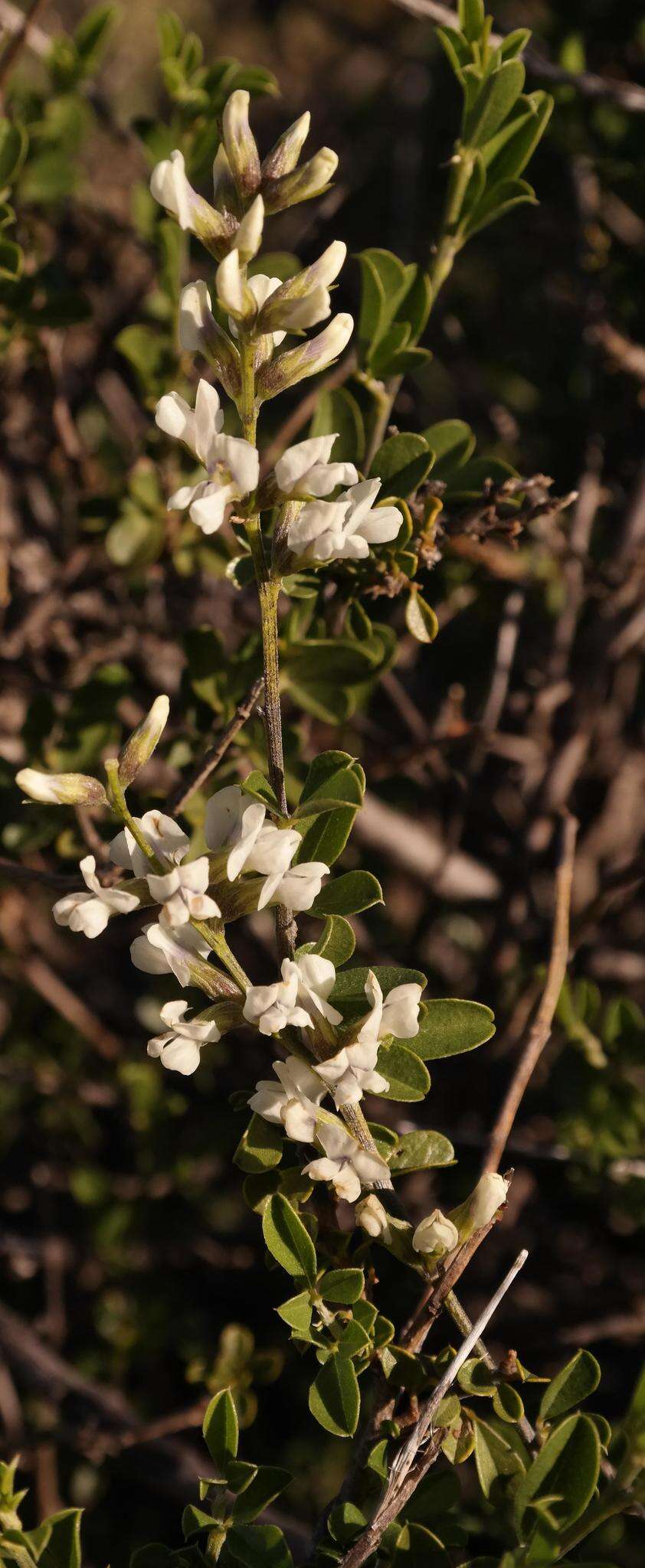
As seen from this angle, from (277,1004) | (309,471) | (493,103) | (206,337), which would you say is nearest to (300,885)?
(277,1004)

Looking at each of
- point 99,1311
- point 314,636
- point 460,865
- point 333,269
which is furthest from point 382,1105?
point 333,269

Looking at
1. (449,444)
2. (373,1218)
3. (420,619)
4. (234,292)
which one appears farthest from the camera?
(449,444)

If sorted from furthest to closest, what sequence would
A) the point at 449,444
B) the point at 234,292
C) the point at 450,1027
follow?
1. the point at 449,444
2. the point at 450,1027
3. the point at 234,292

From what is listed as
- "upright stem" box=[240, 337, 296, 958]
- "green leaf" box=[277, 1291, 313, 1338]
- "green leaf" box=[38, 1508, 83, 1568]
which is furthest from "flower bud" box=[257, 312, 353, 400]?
"green leaf" box=[38, 1508, 83, 1568]

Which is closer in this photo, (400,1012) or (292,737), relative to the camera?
(400,1012)

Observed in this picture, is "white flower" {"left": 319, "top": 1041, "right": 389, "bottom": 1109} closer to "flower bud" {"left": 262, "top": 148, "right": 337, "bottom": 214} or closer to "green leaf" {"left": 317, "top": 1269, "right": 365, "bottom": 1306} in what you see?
"green leaf" {"left": 317, "top": 1269, "right": 365, "bottom": 1306}

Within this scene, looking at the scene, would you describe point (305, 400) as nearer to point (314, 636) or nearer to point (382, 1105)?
point (314, 636)

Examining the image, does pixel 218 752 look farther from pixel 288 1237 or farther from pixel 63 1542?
pixel 63 1542
